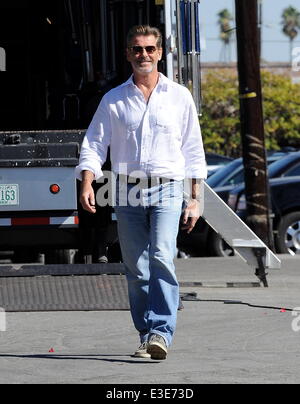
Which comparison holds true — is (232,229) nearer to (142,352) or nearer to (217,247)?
(142,352)

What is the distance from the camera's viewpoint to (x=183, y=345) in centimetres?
827

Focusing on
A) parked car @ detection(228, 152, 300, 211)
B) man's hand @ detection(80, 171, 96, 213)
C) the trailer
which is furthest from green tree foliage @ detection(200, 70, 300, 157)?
man's hand @ detection(80, 171, 96, 213)

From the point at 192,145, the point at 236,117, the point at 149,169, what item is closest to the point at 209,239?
the point at 192,145

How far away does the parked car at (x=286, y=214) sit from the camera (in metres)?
16.5

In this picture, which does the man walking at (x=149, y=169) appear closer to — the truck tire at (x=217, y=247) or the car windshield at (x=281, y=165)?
the truck tire at (x=217, y=247)

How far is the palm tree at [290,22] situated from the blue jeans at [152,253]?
361ft

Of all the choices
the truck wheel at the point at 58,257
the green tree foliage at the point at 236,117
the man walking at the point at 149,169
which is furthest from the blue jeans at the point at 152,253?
the green tree foliage at the point at 236,117

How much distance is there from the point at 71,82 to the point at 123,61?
106cm

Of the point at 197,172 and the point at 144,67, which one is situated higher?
the point at 144,67

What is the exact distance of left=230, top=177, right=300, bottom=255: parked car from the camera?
16.5m

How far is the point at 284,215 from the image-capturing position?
54.5 feet

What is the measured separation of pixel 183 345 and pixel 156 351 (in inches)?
33.7
